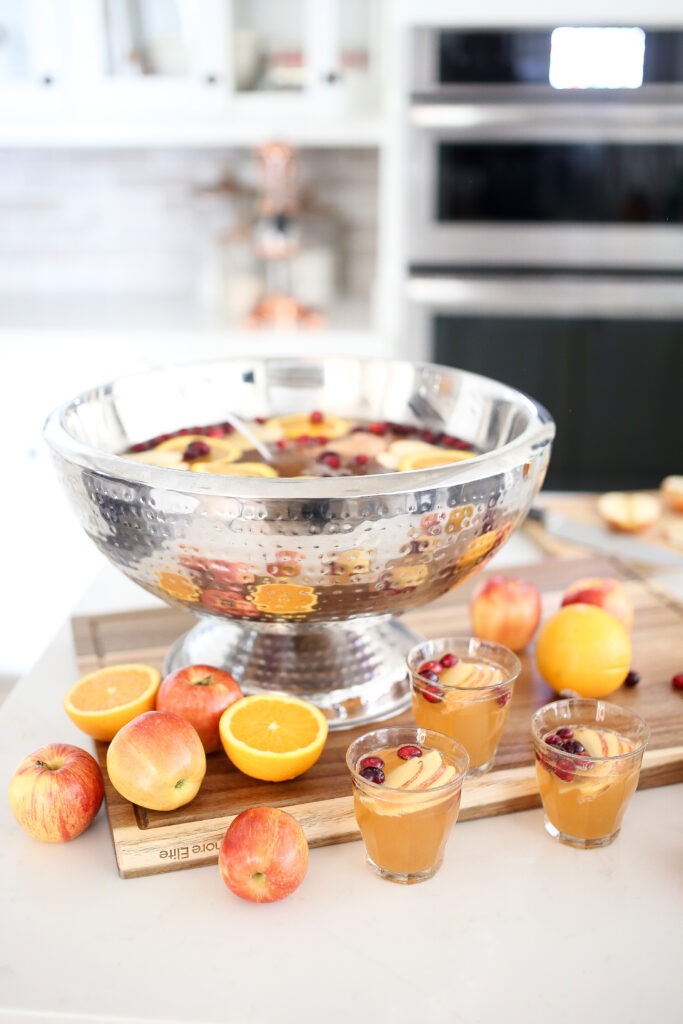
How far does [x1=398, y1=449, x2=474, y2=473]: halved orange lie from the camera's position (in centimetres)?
98

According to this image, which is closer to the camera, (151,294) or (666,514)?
(666,514)

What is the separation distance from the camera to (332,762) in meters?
0.83

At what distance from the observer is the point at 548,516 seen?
4.53 feet

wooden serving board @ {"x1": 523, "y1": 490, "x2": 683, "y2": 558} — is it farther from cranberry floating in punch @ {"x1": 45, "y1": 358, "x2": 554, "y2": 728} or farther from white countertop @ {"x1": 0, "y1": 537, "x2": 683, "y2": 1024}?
white countertop @ {"x1": 0, "y1": 537, "x2": 683, "y2": 1024}

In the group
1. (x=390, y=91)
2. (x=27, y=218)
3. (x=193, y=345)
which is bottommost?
(x=193, y=345)

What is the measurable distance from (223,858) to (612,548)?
30.5 inches

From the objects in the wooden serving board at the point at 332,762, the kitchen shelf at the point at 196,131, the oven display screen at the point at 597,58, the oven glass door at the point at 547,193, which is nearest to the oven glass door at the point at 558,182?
the oven glass door at the point at 547,193

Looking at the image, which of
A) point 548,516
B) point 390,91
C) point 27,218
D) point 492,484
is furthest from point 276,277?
point 492,484

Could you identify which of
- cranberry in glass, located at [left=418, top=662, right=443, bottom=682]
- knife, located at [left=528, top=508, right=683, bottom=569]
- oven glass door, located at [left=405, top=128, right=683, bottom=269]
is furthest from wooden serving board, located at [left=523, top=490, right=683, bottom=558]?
oven glass door, located at [left=405, top=128, right=683, bottom=269]

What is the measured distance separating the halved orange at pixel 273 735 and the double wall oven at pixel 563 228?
5.54 ft

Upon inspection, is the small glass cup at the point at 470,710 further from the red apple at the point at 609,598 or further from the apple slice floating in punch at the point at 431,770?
the red apple at the point at 609,598

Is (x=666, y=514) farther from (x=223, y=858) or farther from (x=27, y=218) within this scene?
(x=27, y=218)

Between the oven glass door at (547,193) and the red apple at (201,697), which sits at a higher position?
the oven glass door at (547,193)

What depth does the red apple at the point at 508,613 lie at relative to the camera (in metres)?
1.00
